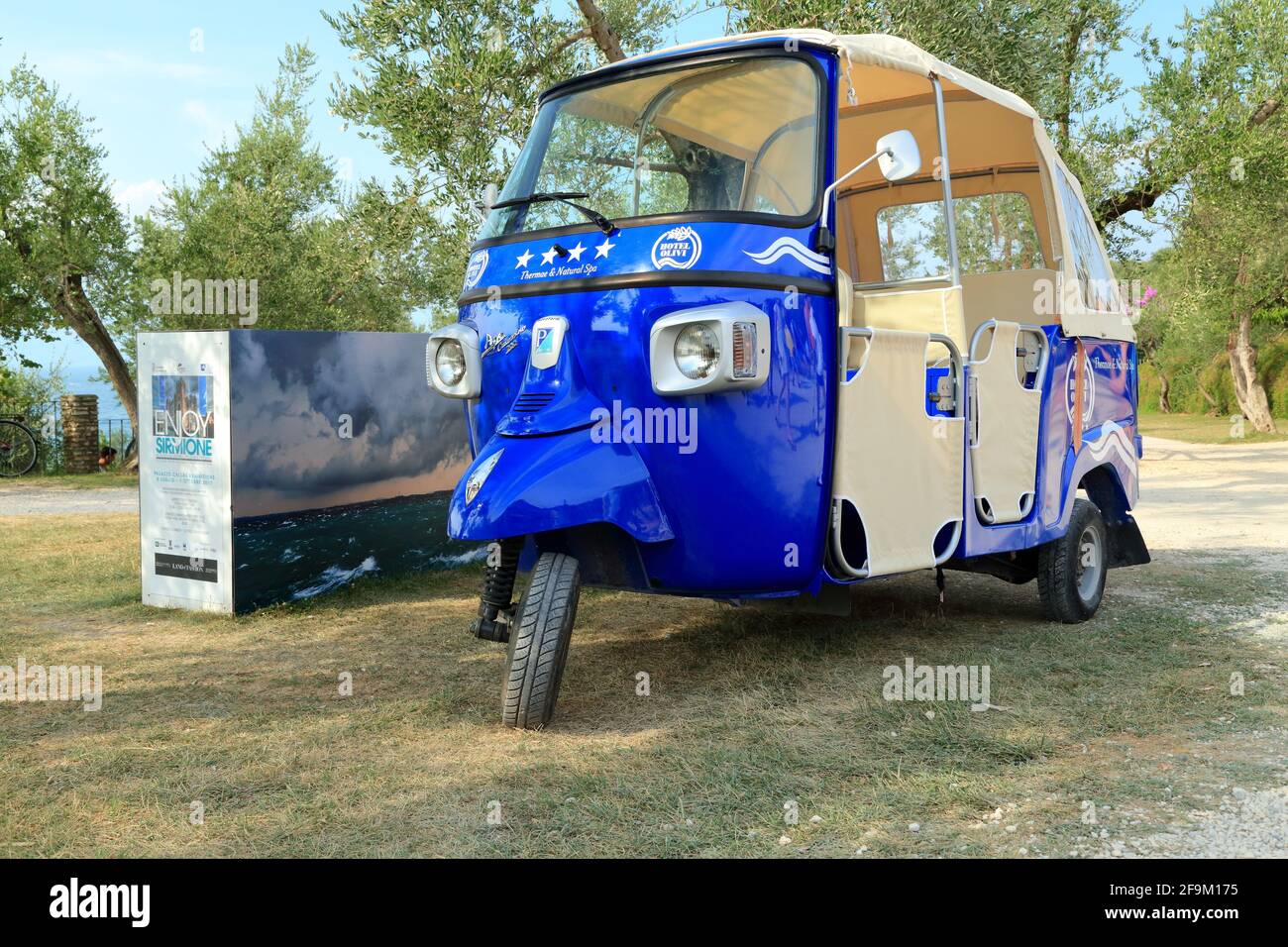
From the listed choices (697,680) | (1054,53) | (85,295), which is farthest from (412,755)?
(85,295)

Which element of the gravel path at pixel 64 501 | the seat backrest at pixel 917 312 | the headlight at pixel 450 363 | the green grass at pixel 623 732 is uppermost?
the seat backrest at pixel 917 312

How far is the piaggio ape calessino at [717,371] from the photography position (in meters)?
4.68

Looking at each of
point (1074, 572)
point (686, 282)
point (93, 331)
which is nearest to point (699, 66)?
point (686, 282)

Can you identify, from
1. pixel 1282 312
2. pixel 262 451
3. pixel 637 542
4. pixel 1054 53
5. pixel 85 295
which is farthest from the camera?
pixel 1282 312

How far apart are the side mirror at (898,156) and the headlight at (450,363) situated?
206cm

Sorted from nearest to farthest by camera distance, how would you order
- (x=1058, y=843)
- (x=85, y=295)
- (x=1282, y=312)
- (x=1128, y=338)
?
(x=1058, y=843)
(x=1128, y=338)
(x=85, y=295)
(x=1282, y=312)

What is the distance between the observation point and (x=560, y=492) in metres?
4.50

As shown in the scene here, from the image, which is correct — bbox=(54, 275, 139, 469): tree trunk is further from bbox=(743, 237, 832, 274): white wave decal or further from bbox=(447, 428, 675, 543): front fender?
bbox=(743, 237, 832, 274): white wave decal

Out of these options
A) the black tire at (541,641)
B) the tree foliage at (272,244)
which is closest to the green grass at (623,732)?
the black tire at (541,641)

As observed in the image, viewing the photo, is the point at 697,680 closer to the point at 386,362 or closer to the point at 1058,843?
the point at 1058,843

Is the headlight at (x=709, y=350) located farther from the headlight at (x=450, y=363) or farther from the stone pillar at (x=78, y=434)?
the stone pillar at (x=78, y=434)

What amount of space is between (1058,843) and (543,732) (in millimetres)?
2054

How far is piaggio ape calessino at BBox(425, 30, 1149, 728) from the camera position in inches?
184

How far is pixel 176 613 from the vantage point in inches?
291
